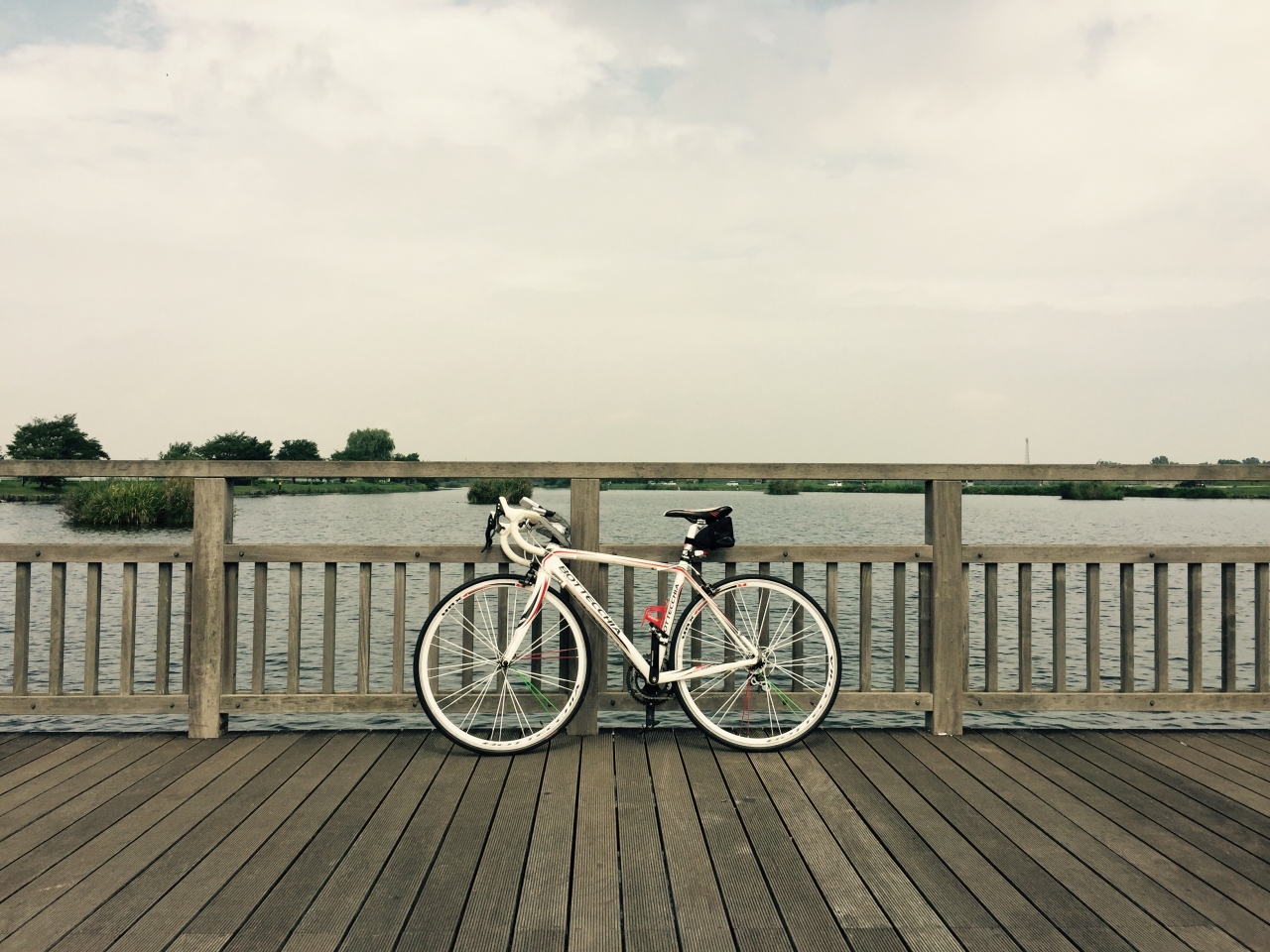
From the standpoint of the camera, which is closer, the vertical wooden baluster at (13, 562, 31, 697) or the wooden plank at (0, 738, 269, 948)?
the wooden plank at (0, 738, 269, 948)

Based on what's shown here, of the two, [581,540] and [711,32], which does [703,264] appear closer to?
[711,32]

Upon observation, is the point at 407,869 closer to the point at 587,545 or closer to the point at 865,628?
the point at 587,545

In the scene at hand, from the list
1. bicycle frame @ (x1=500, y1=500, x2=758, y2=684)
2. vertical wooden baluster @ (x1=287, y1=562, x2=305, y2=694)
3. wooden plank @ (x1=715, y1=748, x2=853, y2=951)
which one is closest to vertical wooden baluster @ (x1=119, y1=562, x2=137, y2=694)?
vertical wooden baluster @ (x1=287, y1=562, x2=305, y2=694)

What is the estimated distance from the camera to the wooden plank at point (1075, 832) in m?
1.66

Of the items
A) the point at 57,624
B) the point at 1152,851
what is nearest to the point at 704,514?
the point at 1152,851

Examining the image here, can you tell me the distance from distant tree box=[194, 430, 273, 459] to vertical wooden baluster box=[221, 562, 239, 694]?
168 feet

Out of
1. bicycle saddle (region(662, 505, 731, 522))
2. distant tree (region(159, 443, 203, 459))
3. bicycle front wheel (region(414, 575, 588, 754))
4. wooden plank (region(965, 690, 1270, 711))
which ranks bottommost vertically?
wooden plank (region(965, 690, 1270, 711))

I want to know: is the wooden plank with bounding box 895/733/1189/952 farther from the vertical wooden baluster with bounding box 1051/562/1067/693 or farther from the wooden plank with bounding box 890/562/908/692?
the vertical wooden baluster with bounding box 1051/562/1067/693

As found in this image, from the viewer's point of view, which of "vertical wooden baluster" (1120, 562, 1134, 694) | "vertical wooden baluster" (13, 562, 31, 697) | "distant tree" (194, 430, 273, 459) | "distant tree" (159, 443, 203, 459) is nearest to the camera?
"vertical wooden baluster" (13, 562, 31, 697)

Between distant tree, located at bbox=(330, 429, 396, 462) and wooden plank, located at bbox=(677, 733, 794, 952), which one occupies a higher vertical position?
distant tree, located at bbox=(330, 429, 396, 462)

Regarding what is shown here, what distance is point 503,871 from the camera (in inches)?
74.3

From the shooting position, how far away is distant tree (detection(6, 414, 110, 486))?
5766 cm

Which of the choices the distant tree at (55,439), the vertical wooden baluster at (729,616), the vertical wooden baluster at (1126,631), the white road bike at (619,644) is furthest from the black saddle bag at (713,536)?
the distant tree at (55,439)

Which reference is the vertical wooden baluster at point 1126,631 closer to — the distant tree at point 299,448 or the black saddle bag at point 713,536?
the black saddle bag at point 713,536
